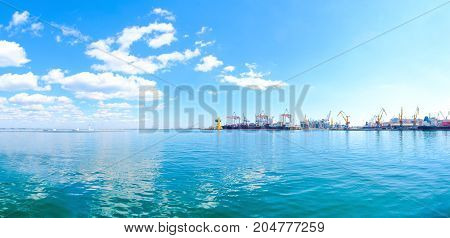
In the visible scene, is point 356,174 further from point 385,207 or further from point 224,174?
point 224,174

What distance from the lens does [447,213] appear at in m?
10.8

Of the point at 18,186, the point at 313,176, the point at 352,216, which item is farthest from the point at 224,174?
the point at 18,186

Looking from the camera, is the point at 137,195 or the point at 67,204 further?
the point at 137,195

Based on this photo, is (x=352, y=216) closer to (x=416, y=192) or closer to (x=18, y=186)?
(x=416, y=192)

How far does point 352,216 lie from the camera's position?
1057 cm
